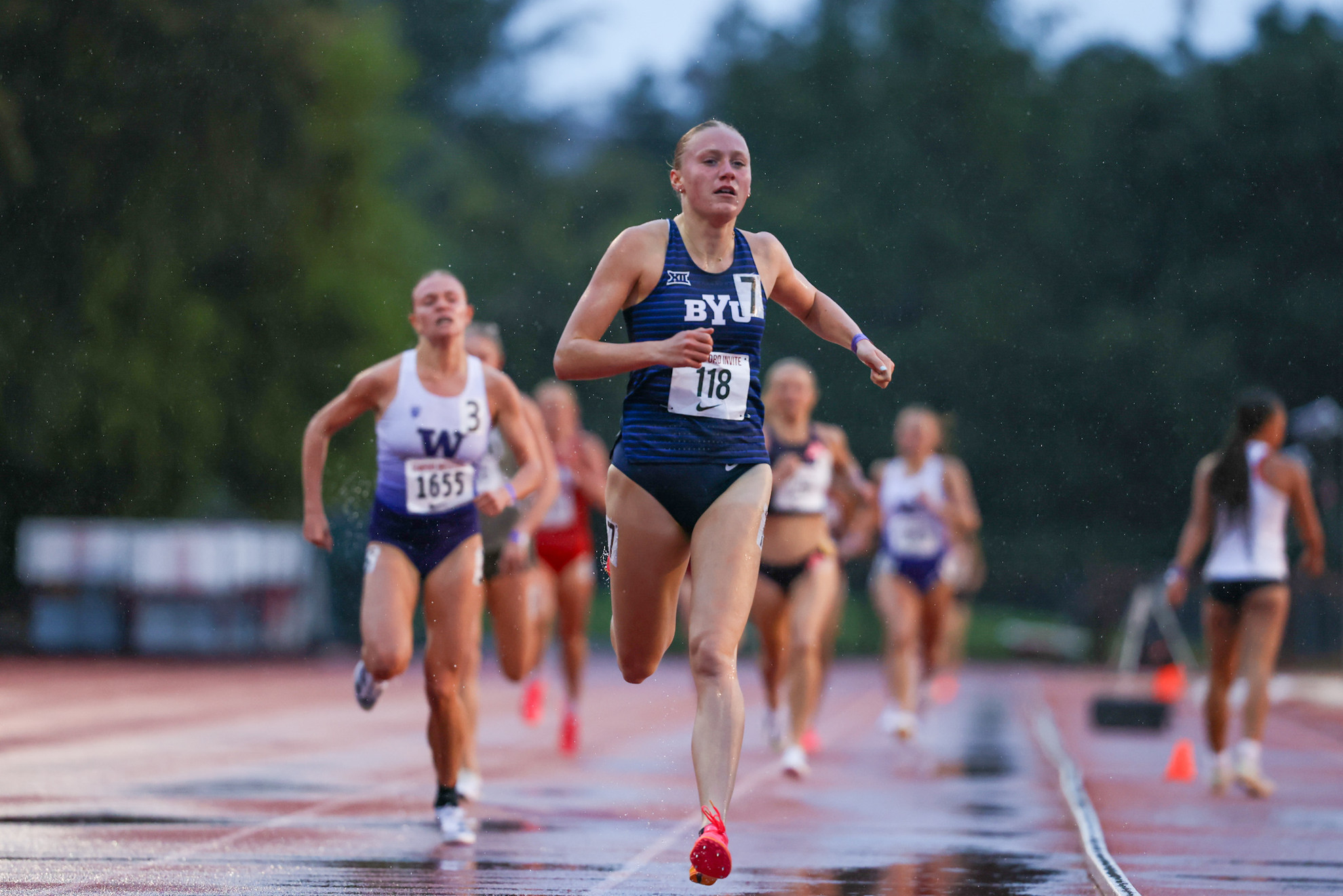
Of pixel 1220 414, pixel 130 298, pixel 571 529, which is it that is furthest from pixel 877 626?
pixel 571 529

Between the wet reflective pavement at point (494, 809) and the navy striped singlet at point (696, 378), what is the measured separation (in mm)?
1481

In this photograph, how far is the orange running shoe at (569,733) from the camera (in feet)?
44.3

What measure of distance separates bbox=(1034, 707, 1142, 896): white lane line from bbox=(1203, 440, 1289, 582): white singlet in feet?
4.64

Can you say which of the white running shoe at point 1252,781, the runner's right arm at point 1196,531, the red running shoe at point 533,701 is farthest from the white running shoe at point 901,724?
the white running shoe at point 1252,781

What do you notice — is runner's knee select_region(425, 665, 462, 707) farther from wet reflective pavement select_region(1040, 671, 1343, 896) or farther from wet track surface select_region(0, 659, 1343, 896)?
wet reflective pavement select_region(1040, 671, 1343, 896)

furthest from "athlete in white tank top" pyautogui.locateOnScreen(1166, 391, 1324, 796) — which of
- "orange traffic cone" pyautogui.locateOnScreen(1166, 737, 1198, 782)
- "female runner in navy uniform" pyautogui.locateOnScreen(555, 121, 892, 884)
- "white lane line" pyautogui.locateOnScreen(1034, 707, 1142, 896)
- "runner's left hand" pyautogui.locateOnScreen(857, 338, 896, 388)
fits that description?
"female runner in navy uniform" pyautogui.locateOnScreen(555, 121, 892, 884)

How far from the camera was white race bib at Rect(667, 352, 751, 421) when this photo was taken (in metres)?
6.61

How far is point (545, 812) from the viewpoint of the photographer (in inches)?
379

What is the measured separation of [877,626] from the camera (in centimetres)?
4175

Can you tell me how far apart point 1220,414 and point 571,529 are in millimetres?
34181

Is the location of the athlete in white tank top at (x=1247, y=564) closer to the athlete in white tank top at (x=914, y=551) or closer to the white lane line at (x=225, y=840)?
the athlete in white tank top at (x=914, y=551)

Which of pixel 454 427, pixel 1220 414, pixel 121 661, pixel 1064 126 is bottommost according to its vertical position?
pixel 121 661

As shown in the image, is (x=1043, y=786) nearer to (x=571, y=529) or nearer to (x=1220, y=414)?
(x=571, y=529)

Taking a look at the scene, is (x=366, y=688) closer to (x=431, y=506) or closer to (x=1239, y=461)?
(x=431, y=506)
